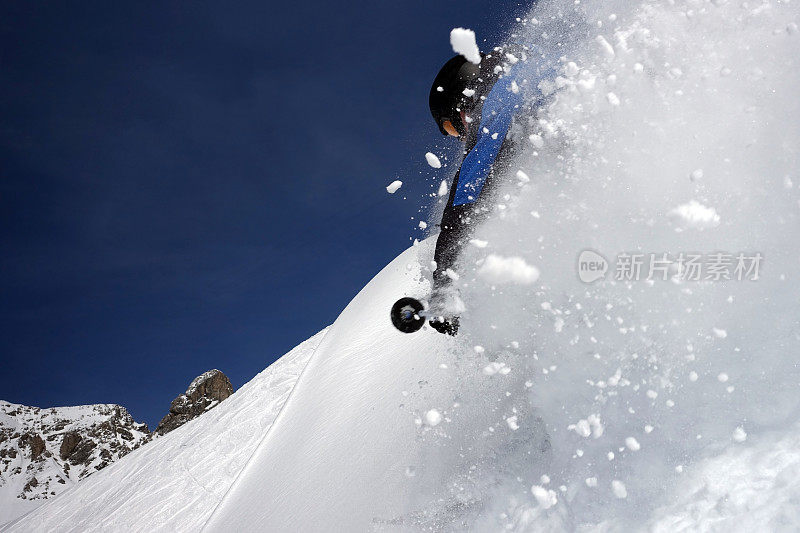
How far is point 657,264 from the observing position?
6.48 ft

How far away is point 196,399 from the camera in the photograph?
30.7 m

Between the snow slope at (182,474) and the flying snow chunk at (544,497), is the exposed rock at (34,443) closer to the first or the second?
the snow slope at (182,474)

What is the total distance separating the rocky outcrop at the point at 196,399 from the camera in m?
27.0

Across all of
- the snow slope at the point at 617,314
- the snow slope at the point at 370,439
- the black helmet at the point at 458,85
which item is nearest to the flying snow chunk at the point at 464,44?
the black helmet at the point at 458,85

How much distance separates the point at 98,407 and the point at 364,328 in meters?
108

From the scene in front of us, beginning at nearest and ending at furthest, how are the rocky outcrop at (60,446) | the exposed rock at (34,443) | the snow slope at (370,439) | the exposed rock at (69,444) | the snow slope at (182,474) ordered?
the snow slope at (370,439), the snow slope at (182,474), the rocky outcrop at (60,446), the exposed rock at (69,444), the exposed rock at (34,443)

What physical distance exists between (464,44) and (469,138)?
0.47 meters

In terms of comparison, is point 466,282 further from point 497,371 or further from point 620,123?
point 620,123

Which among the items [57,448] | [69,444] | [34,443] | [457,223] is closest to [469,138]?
[457,223]

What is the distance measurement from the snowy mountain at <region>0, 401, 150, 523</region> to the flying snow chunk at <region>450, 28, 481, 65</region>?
92.9 meters

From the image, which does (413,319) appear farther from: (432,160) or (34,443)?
(34,443)

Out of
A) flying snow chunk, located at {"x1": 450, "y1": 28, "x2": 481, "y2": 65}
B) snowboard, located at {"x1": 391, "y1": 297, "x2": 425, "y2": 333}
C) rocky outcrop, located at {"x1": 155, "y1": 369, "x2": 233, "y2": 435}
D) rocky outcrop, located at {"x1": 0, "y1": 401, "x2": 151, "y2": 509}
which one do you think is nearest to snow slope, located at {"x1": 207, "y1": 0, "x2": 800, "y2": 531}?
snowboard, located at {"x1": 391, "y1": 297, "x2": 425, "y2": 333}

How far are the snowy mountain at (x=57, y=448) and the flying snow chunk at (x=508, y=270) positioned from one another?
92.5m

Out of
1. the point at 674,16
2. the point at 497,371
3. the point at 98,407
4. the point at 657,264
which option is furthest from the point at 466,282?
the point at 98,407
